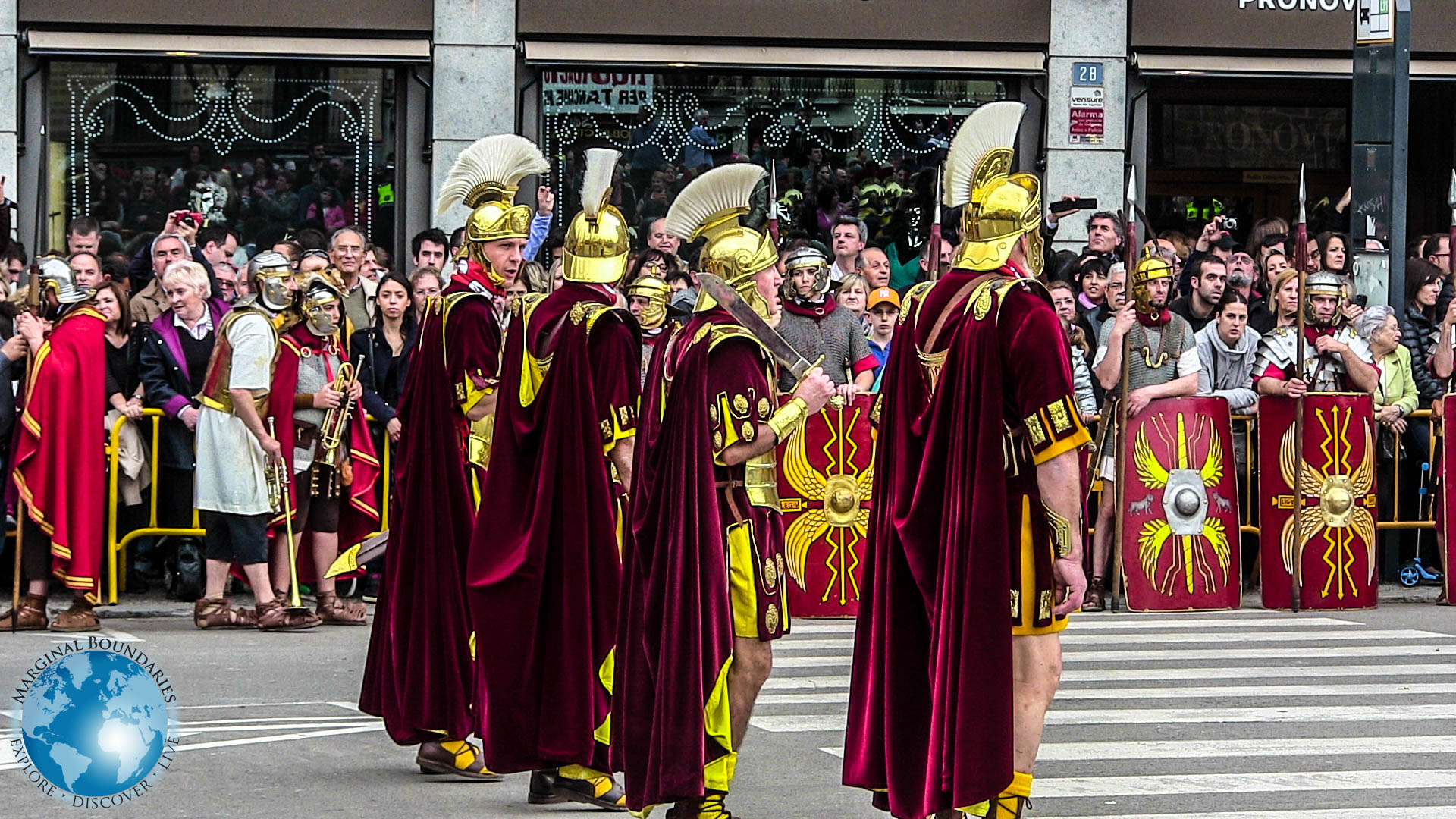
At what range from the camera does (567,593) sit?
296 inches

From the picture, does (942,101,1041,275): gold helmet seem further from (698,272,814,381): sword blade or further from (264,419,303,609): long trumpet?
(264,419,303,609): long trumpet

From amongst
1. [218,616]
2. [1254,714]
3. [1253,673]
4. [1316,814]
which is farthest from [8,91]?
[1316,814]

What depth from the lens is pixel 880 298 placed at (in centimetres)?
1365

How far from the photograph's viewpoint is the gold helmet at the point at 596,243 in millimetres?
7633

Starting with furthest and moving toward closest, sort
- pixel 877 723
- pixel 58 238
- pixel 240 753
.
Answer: pixel 58 238 → pixel 240 753 → pixel 877 723

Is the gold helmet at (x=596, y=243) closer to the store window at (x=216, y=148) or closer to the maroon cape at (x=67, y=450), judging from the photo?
the maroon cape at (x=67, y=450)

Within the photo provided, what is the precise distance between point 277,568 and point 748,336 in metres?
6.20

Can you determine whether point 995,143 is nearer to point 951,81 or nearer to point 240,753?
point 240,753

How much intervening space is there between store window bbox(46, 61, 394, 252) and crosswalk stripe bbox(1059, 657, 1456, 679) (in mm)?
9335

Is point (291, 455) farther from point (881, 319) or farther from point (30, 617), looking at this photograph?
point (881, 319)

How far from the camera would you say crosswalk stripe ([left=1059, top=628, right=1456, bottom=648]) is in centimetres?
1159

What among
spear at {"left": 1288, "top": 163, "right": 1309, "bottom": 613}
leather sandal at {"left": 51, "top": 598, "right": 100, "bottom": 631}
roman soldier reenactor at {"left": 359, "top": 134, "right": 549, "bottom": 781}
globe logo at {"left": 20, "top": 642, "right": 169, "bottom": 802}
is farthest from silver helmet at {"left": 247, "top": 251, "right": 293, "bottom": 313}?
spear at {"left": 1288, "top": 163, "right": 1309, "bottom": 613}

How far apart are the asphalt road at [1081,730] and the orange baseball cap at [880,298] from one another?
2341 mm

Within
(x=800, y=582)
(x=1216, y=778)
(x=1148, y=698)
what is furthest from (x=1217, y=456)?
(x=1216, y=778)
